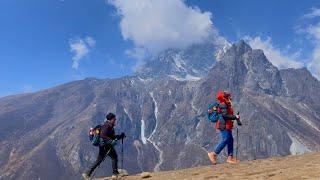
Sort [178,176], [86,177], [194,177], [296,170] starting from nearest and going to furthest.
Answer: [296,170] < [194,177] < [178,176] < [86,177]

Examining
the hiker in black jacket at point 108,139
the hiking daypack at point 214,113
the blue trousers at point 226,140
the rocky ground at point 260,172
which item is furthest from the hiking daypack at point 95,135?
the blue trousers at point 226,140

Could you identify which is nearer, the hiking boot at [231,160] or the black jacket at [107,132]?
the black jacket at [107,132]

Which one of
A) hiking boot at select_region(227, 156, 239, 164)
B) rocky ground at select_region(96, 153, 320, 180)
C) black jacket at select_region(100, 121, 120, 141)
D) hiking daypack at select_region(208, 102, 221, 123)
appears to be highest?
hiking daypack at select_region(208, 102, 221, 123)

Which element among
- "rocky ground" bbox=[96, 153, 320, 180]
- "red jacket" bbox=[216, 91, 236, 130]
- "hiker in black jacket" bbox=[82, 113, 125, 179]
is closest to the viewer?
"rocky ground" bbox=[96, 153, 320, 180]

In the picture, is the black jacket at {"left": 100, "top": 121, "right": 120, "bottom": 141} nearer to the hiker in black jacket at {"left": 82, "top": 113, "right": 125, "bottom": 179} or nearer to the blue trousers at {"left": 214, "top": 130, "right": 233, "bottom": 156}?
the hiker in black jacket at {"left": 82, "top": 113, "right": 125, "bottom": 179}

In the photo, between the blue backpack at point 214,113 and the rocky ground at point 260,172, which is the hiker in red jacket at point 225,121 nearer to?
the blue backpack at point 214,113

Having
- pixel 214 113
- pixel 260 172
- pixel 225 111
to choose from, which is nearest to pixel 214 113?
pixel 214 113

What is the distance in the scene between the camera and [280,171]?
18938 millimetres

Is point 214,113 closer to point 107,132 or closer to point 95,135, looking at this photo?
point 107,132

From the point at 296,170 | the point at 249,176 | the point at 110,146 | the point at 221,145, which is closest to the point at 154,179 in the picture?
the point at 110,146

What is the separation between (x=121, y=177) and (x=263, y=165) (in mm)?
7508

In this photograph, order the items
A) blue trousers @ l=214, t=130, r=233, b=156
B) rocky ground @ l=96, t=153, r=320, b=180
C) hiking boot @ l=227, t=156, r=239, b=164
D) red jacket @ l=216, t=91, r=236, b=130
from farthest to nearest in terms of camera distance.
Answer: hiking boot @ l=227, t=156, r=239, b=164 < blue trousers @ l=214, t=130, r=233, b=156 < red jacket @ l=216, t=91, r=236, b=130 < rocky ground @ l=96, t=153, r=320, b=180

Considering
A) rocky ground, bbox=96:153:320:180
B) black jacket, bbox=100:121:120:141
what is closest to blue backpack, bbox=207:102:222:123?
rocky ground, bbox=96:153:320:180

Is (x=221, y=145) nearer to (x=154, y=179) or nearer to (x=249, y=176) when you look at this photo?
(x=154, y=179)
